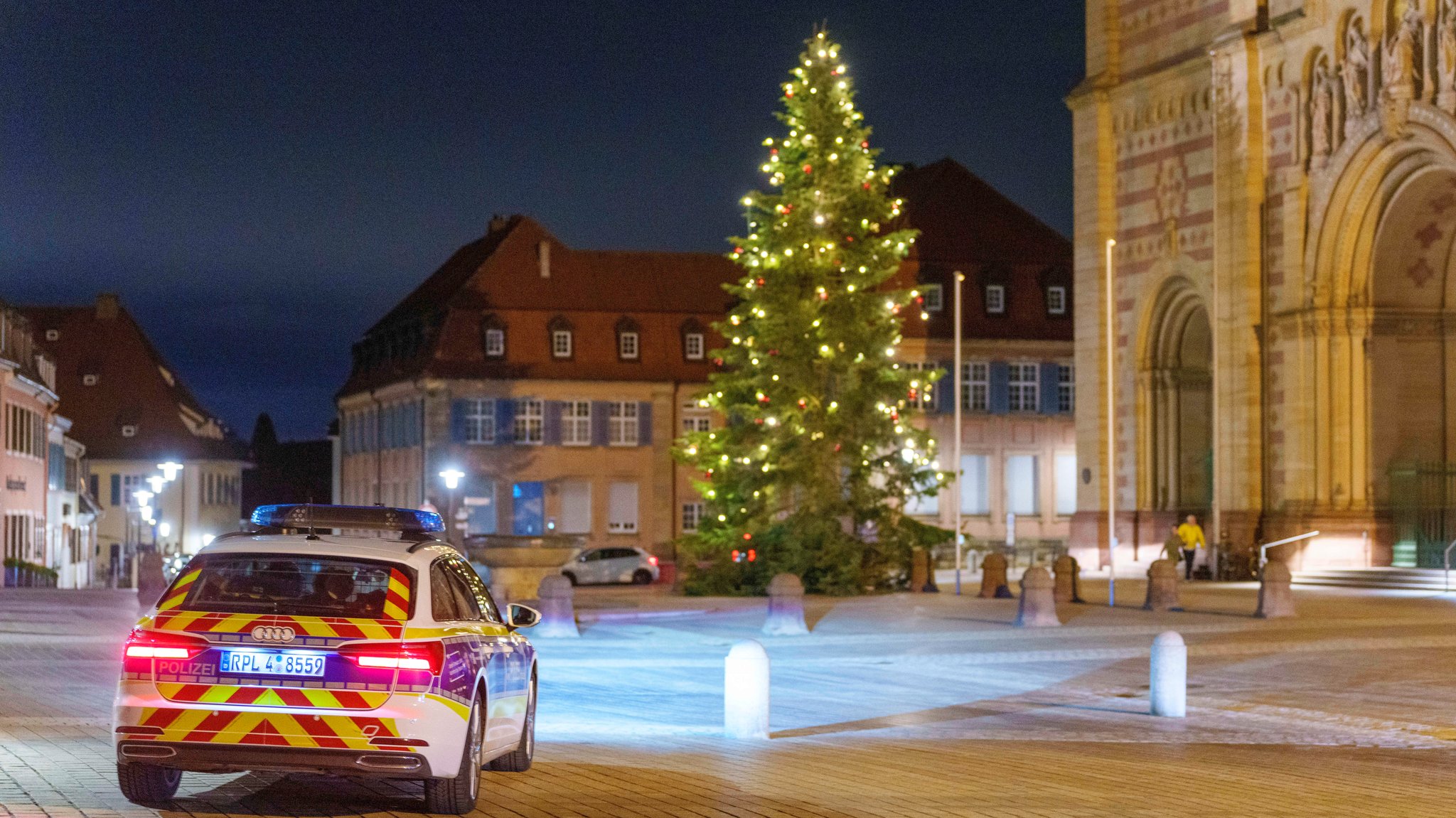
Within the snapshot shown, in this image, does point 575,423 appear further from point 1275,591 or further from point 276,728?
point 276,728

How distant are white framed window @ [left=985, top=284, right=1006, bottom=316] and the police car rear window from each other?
65311 millimetres

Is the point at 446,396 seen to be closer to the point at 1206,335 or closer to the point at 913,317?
the point at 913,317

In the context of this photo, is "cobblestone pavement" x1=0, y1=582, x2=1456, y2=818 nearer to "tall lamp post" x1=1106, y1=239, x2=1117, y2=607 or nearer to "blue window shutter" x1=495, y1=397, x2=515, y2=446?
"tall lamp post" x1=1106, y1=239, x2=1117, y2=607

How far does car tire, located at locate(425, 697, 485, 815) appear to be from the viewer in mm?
10742

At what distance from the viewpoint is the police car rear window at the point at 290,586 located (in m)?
10.7

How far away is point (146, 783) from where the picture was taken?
10.8 metres

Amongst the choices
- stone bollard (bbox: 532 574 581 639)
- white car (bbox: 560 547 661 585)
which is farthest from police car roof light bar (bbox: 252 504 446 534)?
white car (bbox: 560 547 661 585)

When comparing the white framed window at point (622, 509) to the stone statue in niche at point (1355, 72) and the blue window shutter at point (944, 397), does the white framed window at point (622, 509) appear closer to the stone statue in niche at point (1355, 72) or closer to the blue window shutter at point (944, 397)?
the blue window shutter at point (944, 397)

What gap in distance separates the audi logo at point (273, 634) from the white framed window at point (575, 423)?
67342 millimetres

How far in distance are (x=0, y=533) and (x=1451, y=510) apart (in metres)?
37.0

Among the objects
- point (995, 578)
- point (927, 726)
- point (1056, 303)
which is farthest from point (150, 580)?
point (1056, 303)

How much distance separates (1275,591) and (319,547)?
855 inches

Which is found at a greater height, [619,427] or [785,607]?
[619,427]

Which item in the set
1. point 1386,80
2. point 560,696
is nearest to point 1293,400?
point 1386,80
